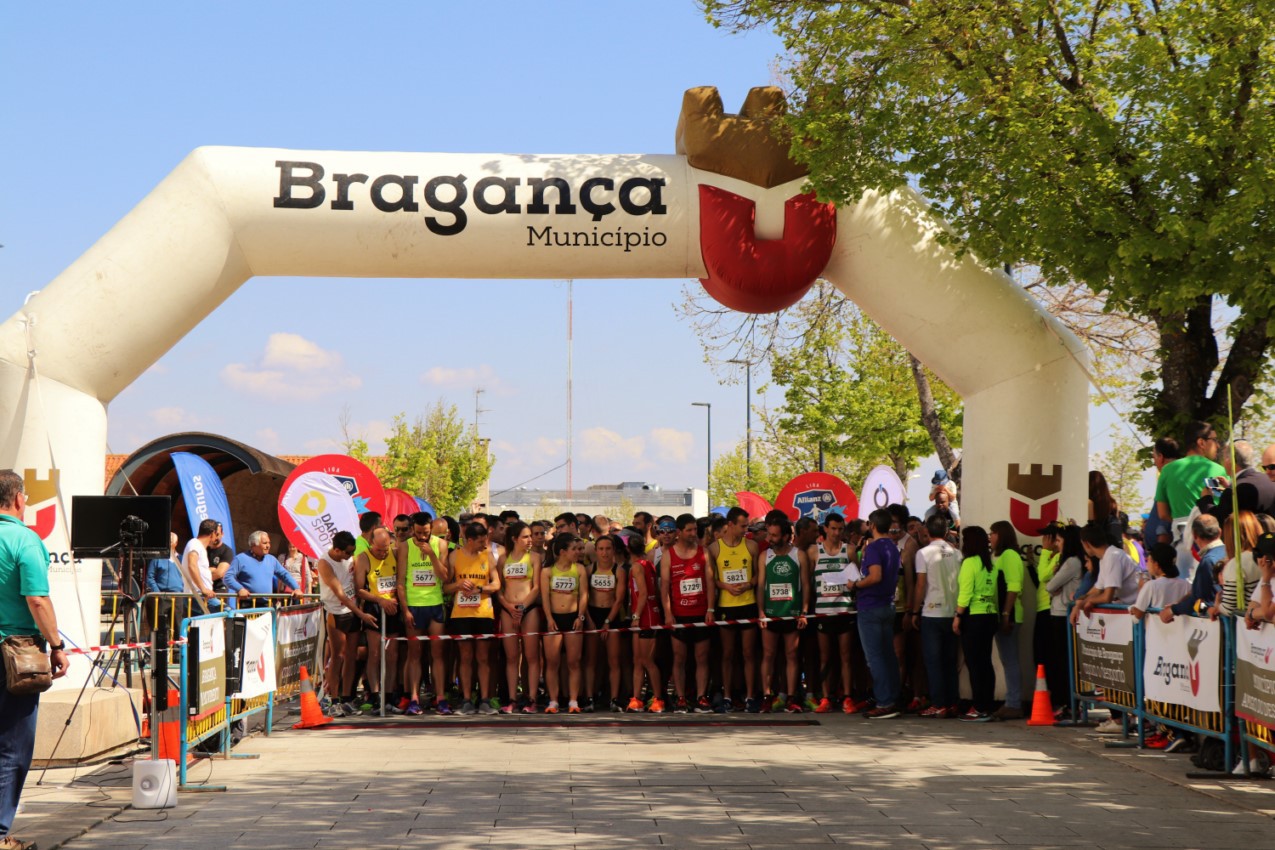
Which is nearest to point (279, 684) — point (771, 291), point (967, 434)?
point (771, 291)

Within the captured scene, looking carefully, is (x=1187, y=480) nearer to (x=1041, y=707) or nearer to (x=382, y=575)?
(x=1041, y=707)

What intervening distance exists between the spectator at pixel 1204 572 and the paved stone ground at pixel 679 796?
1.08 meters

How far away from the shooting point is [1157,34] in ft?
36.8

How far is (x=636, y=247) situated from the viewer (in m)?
12.5

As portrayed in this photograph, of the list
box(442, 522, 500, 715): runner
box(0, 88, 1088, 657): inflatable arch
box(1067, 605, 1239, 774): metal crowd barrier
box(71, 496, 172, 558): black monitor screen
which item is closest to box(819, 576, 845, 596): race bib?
box(0, 88, 1088, 657): inflatable arch

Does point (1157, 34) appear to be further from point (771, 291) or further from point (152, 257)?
point (152, 257)

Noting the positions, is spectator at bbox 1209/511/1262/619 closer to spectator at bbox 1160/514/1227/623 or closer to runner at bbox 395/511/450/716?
spectator at bbox 1160/514/1227/623

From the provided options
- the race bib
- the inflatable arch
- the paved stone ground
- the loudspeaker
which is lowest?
the paved stone ground

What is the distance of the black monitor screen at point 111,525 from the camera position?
32.9 ft

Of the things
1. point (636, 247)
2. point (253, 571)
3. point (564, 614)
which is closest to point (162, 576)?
point (253, 571)

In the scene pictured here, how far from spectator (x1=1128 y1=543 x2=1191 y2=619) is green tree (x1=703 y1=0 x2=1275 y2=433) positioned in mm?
2014

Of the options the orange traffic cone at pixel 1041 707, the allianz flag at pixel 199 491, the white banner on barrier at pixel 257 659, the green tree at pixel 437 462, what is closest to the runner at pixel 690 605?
the orange traffic cone at pixel 1041 707

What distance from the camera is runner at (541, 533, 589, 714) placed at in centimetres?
1304

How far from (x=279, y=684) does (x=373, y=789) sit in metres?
3.06
